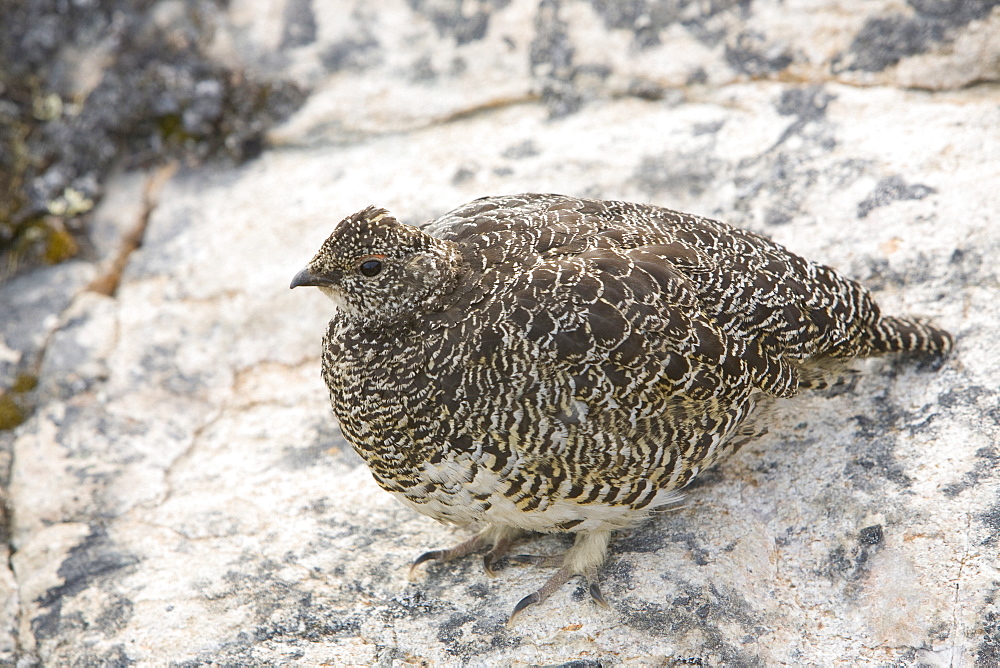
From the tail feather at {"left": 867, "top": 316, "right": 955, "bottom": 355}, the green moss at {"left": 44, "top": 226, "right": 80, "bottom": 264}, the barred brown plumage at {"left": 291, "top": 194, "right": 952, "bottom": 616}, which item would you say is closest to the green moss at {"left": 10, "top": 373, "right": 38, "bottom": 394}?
the green moss at {"left": 44, "top": 226, "right": 80, "bottom": 264}

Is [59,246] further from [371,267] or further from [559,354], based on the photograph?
[559,354]

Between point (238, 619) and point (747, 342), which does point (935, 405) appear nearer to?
point (747, 342)

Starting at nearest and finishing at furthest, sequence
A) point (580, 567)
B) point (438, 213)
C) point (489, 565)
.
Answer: point (580, 567)
point (489, 565)
point (438, 213)

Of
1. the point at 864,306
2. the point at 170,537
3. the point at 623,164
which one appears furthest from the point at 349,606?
the point at 623,164

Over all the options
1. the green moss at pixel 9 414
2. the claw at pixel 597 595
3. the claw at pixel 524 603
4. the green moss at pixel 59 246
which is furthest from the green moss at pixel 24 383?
the claw at pixel 597 595

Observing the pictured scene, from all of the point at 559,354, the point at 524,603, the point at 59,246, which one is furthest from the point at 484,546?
→ the point at 59,246

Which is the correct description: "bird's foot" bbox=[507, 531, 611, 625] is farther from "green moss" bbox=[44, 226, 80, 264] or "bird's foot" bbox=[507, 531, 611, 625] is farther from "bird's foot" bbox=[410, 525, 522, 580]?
"green moss" bbox=[44, 226, 80, 264]
